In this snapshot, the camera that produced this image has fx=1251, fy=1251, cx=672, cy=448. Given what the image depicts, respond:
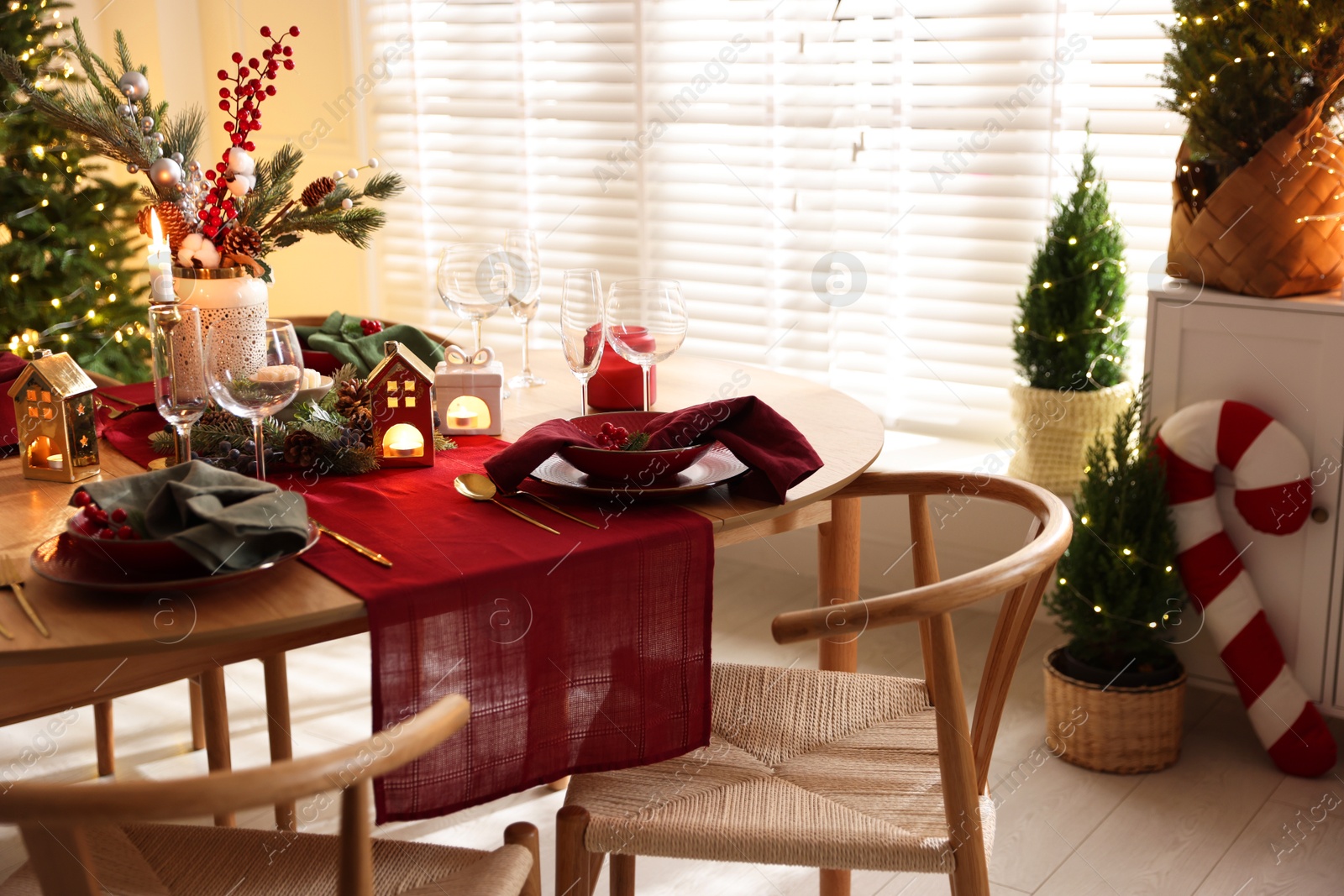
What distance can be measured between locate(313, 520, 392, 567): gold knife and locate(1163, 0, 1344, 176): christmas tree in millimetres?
1756

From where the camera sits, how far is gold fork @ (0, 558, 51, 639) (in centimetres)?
106

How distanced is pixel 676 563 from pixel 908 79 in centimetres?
198

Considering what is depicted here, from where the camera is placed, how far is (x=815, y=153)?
10.2ft

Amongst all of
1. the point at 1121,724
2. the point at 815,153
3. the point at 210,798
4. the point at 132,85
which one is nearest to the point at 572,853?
the point at 210,798

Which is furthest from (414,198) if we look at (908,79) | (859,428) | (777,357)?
(859,428)

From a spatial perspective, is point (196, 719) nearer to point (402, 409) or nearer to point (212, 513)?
point (402, 409)

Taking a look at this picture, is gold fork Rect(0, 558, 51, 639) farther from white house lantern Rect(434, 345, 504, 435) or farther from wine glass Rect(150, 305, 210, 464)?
white house lantern Rect(434, 345, 504, 435)

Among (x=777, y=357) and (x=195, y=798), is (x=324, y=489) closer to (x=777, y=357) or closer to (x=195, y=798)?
(x=195, y=798)

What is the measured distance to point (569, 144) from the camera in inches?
138

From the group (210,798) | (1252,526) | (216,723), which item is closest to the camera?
(210,798)

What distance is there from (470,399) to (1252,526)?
149 cm

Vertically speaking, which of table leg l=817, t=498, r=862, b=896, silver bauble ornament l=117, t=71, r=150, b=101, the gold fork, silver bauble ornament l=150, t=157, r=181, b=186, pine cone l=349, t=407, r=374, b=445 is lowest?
table leg l=817, t=498, r=862, b=896

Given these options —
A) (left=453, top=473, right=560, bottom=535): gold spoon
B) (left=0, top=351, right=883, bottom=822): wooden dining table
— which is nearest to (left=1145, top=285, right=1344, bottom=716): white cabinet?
(left=0, top=351, right=883, bottom=822): wooden dining table

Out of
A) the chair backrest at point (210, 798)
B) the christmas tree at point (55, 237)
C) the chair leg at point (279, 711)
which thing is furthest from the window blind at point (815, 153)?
the chair backrest at point (210, 798)
